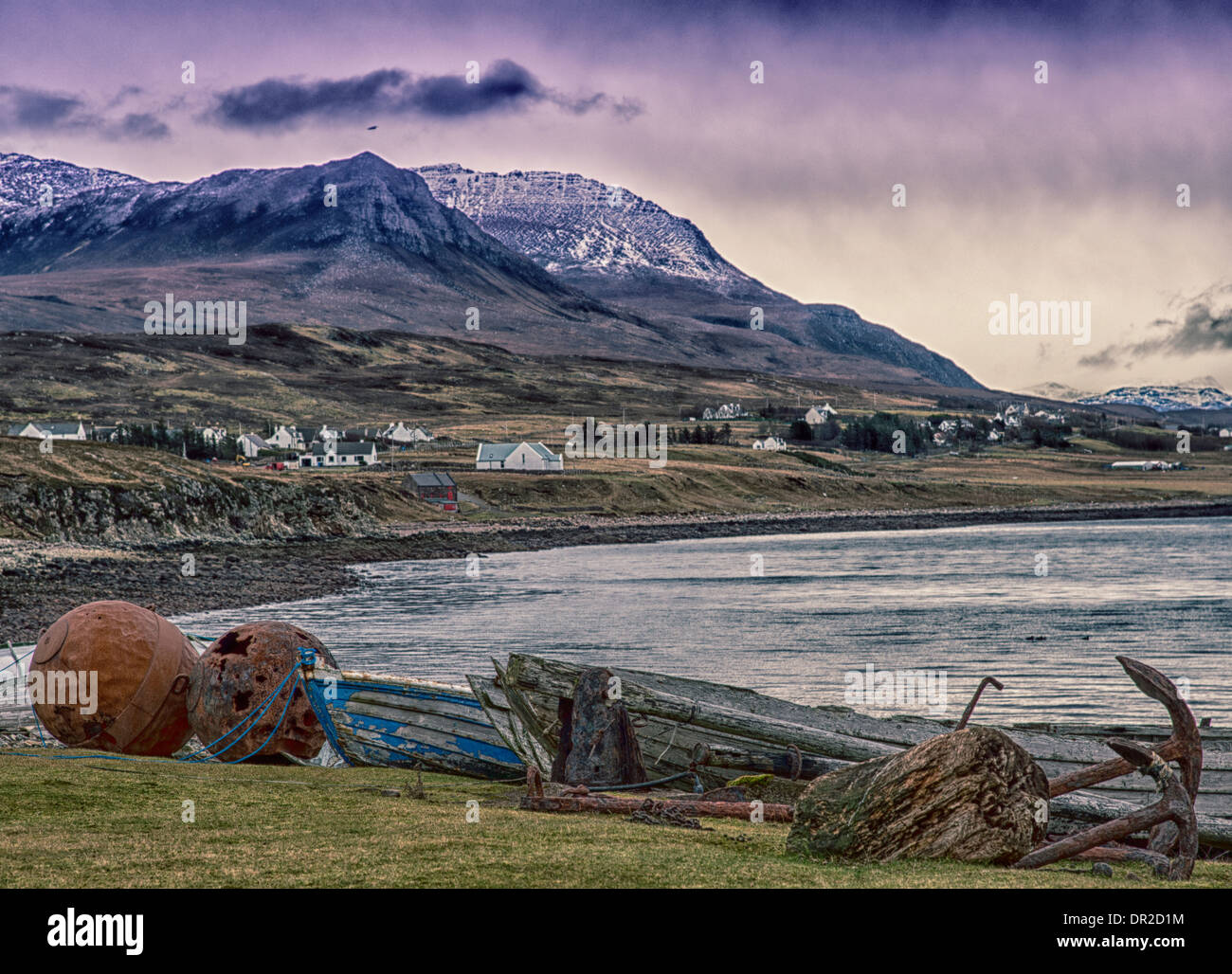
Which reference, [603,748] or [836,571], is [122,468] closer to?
[836,571]

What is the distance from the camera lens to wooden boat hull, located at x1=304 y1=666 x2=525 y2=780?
59.4ft

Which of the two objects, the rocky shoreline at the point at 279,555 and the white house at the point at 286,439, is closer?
the rocky shoreline at the point at 279,555

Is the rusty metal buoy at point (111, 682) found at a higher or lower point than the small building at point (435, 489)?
lower

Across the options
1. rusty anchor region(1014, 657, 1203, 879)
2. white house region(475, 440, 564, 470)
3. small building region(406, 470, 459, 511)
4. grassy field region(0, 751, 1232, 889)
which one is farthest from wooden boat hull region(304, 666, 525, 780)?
white house region(475, 440, 564, 470)

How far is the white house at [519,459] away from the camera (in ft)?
462

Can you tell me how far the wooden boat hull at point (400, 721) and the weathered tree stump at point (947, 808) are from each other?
7.82 metres

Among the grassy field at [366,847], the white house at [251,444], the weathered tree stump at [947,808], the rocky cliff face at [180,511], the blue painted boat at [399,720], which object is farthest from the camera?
the white house at [251,444]

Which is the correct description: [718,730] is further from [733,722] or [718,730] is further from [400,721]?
[400,721]

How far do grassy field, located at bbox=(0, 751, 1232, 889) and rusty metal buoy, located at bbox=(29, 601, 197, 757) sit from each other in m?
3.34

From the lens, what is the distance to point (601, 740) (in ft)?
53.3

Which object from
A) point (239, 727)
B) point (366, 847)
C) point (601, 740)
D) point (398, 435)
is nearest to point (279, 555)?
point (239, 727)

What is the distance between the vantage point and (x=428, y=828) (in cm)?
1213
